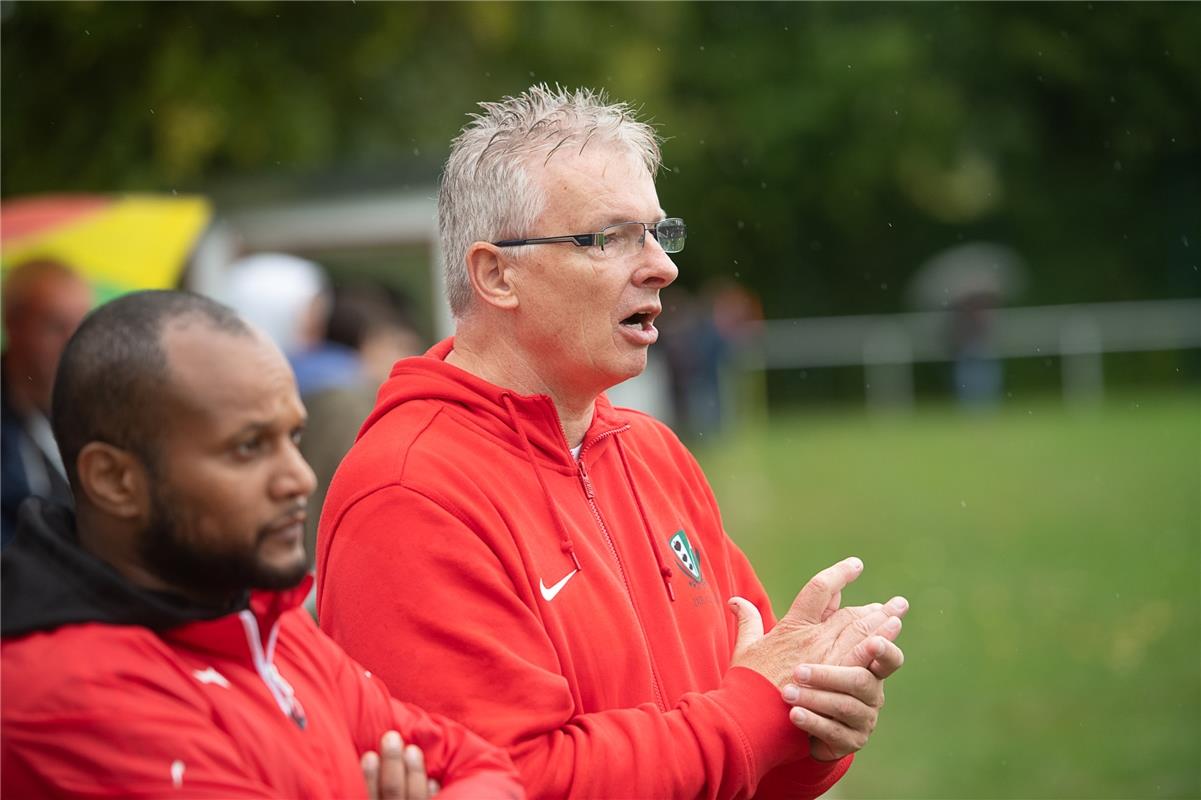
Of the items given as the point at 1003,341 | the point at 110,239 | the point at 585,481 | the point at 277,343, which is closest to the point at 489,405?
the point at 585,481

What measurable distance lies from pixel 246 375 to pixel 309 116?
14.8 metres

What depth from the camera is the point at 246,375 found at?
2273 millimetres

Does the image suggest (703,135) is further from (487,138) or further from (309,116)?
(487,138)

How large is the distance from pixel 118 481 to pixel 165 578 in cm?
16

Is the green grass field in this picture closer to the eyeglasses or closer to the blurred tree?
the eyeglasses

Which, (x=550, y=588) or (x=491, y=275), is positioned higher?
(x=491, y=275)

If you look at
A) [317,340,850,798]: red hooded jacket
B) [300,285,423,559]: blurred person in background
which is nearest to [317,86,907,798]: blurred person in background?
[317,340,850,798]: red hooded jacket

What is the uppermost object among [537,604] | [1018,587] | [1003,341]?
[537,604]

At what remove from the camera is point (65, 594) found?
7.12 feet

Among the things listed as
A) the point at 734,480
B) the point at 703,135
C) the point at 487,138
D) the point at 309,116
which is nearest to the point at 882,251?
the point at 703,135

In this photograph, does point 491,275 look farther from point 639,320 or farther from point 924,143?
point 924,143

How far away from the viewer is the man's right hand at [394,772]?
2432 millimetres

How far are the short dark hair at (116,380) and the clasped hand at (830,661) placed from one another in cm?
127

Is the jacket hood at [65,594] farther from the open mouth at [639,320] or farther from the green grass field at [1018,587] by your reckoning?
the green grass field at [1018,587]
